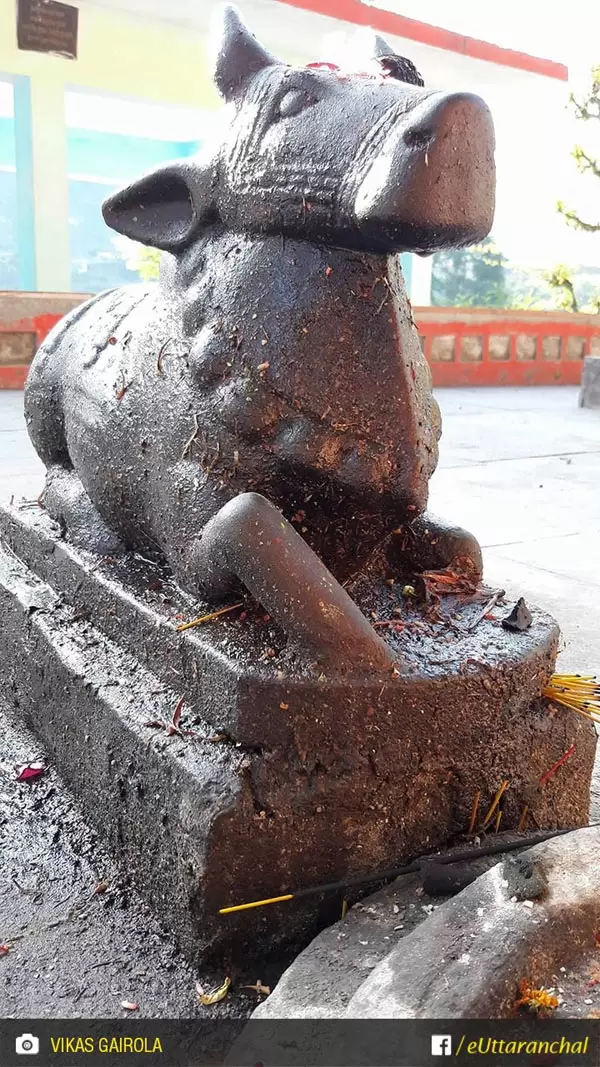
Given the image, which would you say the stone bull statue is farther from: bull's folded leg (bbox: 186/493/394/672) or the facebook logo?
the facebook logo

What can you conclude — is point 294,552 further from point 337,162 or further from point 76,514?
point 76,514

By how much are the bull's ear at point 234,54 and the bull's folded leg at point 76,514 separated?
2.26ft

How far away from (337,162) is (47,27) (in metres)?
8.68

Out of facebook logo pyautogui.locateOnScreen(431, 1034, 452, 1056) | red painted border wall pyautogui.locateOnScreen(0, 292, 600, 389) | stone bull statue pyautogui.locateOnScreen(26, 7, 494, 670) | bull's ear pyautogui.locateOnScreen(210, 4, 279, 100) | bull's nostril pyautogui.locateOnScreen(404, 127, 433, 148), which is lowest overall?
red painted border wall pyautogui.locateOnScreen(0, 292, 600, 389)

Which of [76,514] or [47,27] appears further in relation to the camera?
[47,27]

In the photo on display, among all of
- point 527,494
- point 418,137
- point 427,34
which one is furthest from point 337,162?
point 427,34

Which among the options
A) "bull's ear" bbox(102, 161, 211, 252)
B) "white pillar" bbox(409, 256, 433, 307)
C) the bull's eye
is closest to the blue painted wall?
"white pillar" bbox(409, 256, 433, 307)

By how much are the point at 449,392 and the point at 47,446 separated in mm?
6237

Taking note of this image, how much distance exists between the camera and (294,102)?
1138 mm

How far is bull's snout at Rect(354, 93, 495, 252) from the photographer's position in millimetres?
996

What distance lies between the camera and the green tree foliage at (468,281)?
50.4 feet

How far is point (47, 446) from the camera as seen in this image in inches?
69.6

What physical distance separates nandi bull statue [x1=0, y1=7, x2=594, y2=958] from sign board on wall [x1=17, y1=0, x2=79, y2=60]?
8227 mm

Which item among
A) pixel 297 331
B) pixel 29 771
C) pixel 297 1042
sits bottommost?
pixel 29 771
